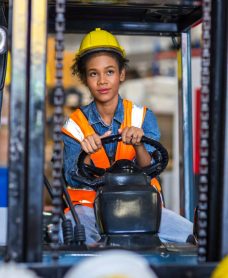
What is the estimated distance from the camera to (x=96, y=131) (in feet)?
11.7

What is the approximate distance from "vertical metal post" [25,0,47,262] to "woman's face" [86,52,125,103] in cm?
144

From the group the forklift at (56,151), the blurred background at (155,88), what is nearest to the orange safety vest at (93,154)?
the forklift at (56,151)

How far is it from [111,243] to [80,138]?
2.82ft

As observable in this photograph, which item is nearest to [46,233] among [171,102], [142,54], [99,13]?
[99,13]

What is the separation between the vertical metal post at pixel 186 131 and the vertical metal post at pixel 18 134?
6.45ft

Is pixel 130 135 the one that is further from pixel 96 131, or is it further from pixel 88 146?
pixel 96 131

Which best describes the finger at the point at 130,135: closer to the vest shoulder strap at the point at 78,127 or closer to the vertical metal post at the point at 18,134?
the vest shoulder strap at the point at 78,127

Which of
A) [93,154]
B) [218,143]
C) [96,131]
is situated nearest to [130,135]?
[93,154]

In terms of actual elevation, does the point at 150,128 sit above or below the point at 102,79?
below

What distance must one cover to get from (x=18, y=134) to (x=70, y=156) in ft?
4.45

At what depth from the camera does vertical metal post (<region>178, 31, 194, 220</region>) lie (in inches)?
155

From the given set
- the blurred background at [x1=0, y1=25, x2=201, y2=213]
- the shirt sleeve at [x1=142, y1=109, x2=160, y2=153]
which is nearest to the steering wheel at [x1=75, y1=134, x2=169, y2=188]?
the shirt sleeve at [x1=142, y1=109, x2=160, y2=153]

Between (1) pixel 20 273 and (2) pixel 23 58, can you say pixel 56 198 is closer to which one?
(1) pixel 20 273

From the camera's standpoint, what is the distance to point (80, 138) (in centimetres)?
344
